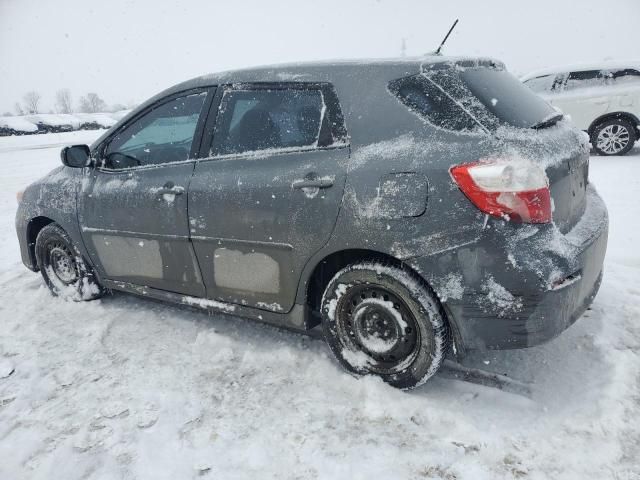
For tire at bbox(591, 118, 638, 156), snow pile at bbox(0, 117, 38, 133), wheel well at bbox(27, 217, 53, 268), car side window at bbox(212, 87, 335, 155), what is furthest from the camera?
snow pile at bbox(0, 117, 38, 133)

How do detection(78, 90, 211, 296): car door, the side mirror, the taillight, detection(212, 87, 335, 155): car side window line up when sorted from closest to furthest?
the taillight, detection(212, 87, 335, 155): car side window, detection(78, 90, 211, 296): car door, the side mirror

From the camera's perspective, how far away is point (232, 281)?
9.39ft

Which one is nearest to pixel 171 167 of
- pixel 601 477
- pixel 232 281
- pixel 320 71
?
pixel 232 281

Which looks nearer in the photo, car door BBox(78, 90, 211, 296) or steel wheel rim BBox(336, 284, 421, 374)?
steel wheel rim BBox(336, 284, 421, 374)

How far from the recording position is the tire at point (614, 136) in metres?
8.67

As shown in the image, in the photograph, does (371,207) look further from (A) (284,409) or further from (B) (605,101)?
(B) (605,101)

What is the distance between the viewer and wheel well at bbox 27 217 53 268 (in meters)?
3.98

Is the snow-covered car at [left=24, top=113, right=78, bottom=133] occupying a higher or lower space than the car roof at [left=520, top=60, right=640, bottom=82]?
lower

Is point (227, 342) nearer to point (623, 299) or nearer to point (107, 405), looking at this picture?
point (107, 405)

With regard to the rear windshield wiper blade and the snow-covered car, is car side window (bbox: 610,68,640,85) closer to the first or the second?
the rear windshield wiper blade

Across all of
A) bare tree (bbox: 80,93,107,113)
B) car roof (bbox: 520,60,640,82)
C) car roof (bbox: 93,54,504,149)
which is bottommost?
bare tree (bbox: 80,93,107,113)

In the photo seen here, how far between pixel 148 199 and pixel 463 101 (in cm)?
204

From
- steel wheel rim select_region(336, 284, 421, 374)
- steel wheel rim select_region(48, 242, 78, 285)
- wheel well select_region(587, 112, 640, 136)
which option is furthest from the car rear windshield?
wheel well select_region(587, 112, 640, 136)

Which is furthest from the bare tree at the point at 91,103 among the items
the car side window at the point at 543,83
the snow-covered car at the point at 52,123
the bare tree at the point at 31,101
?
the car side window at the point at 543,83
